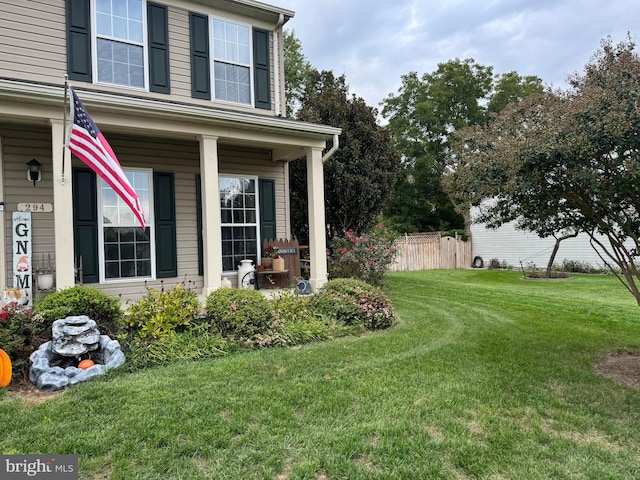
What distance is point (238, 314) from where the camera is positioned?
18.1ft

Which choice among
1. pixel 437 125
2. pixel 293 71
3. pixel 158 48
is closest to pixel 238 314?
pixel 158 48

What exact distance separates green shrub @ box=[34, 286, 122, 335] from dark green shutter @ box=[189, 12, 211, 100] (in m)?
4.47

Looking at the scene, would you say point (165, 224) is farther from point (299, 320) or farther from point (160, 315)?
point (299, 320)

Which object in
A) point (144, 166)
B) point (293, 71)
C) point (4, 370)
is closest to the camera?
point (4, 370)

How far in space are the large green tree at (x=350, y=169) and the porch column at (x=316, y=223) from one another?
2961 mm

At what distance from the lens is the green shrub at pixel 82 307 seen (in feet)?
15.4

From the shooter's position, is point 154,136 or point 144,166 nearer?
point 154,136

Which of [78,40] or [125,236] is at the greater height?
[78,40]

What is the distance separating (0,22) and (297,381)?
23.5ft

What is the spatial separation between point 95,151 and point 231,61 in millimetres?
4524

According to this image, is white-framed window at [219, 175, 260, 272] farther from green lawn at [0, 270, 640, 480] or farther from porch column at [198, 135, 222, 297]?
green lawn at [0, 270, 640, 480]

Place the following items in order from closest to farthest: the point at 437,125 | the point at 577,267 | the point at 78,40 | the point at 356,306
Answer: the point at 356,306 → the point at 78,40 → the point at 577,267 → the point at 437,125

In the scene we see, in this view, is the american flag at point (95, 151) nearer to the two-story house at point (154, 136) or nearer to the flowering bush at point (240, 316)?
the two-story house at point (154, 136)

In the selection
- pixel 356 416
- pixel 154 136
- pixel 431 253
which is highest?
pixel 154 136
